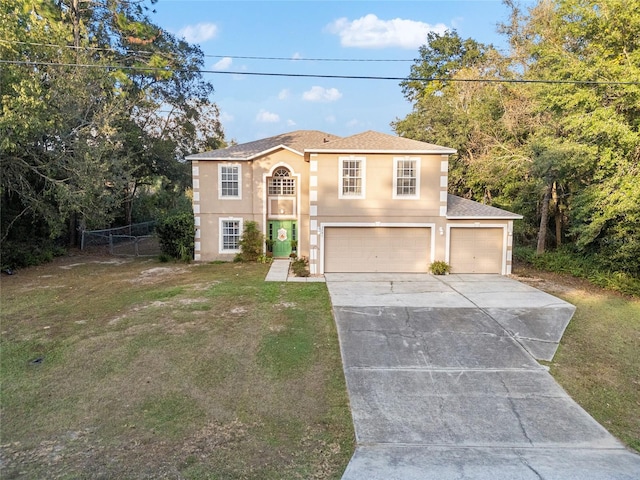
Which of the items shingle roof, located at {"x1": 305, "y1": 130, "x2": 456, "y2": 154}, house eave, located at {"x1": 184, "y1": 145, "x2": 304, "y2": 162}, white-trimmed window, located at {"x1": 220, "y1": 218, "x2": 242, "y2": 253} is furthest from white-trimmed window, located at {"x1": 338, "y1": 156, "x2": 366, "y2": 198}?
white-trimmed window, located at {"x1": 220, "y1": 218, "x2": 242, "y2": 253}

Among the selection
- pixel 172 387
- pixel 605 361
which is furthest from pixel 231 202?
pixel 605 361

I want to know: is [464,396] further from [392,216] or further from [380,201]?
[380,201]

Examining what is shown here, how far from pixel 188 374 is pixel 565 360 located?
711cm

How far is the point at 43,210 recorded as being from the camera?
49.6ft

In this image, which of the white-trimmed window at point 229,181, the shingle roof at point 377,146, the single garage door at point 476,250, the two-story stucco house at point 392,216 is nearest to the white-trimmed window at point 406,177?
the two-story stucco house at point 392,216

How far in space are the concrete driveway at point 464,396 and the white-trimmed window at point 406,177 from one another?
523 cm

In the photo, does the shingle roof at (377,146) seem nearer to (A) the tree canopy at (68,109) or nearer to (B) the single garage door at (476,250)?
(B) the single garage door at (476,250)

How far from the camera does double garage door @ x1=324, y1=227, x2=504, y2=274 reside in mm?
15445

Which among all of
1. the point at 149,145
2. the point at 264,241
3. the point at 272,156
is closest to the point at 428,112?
the point at 272,156

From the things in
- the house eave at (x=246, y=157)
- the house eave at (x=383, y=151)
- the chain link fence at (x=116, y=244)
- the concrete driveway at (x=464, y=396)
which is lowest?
the concrete driveway at (x=464, y=396)

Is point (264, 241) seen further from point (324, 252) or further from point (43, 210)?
point (43, 210)

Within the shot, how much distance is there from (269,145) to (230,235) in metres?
4.83

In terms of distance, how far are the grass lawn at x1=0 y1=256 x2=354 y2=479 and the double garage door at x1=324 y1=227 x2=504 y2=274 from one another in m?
4.35

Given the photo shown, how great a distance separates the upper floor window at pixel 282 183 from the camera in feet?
60.1
